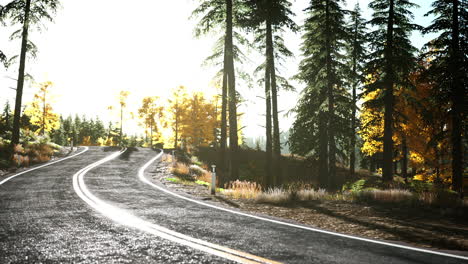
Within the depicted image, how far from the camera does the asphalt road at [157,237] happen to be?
12.4ft

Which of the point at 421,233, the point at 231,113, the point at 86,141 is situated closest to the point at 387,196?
the point at 421,233

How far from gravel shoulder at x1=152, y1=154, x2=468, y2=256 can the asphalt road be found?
0.96 meters

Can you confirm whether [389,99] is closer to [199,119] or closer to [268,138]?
[268,138]

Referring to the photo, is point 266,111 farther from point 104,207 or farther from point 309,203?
point 104,207

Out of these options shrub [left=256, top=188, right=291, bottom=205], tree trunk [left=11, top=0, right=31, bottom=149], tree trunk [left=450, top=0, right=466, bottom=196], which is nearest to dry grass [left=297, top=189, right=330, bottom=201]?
shrub [left=256, top=188, right=291, bottom=205]

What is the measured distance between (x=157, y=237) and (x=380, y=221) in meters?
5.16

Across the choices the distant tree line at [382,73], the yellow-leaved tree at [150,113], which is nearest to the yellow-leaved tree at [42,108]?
the yellow-leaved tree at [150,113]

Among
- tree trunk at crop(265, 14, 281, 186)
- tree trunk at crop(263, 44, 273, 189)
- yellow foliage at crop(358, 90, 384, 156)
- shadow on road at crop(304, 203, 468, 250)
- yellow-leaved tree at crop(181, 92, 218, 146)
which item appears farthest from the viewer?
yellow-leaved tree at crop(181, 92, 218, 146)

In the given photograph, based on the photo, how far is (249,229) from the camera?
524 cm

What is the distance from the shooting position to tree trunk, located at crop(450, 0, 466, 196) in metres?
16.4

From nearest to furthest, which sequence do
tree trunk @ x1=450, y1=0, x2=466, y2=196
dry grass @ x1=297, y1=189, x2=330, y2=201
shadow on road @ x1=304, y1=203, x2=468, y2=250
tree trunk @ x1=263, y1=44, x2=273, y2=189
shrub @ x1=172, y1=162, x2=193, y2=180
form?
shadow on road @ x1=304, y1=203, x2=468, y2=250 < dry grass @ x1=297, y1=189, x2=330, y2=201 < shrub @ x1=172, y1=162, x2=193, y2=180 < tree trunk @ x1=263, y1=44, x2=273, y2=189 < tree trunk @ x1=450, y1=0, x2=466, y2=196

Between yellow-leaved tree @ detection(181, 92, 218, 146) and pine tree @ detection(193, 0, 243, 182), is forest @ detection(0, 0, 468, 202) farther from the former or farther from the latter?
yellow-leaved tree @ detection(181, 92, 218, 146)

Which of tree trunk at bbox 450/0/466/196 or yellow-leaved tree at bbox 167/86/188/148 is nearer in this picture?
tree trunk at bbox 450/0/466/196

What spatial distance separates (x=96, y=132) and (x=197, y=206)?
92335 mm
